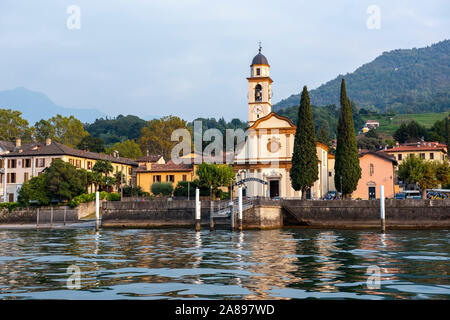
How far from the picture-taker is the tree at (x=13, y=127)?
9119 cm

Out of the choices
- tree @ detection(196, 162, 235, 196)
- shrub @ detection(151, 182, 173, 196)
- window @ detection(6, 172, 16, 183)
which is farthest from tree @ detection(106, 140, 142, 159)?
tree @ detection(196, 162, 235, 196)

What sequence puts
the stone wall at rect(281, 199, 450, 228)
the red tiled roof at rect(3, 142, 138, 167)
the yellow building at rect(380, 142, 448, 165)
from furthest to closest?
1. the yellow building at rect(380, 142, 448, 165)
2. the red tiled roof at rect(3, 142, 138, 167)
3. the stone wall at rect(281, 199, 450, 228)

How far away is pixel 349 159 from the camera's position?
5075 cm

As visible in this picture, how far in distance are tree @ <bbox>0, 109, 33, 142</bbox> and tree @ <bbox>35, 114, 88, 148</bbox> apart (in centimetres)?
220

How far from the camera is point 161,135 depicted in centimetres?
10394

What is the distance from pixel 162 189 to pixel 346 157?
27.4 m

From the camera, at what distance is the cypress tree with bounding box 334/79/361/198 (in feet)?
166

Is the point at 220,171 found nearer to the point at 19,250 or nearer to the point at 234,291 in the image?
the point at 19,250

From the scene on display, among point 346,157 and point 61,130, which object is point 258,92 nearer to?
point 346,157

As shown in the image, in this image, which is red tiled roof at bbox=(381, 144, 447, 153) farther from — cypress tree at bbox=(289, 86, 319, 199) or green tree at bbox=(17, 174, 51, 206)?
green tree at bbox=(17, 174, 51, 206)

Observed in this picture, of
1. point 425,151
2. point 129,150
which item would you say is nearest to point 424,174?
point 425,151
